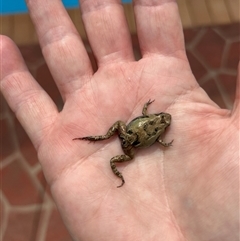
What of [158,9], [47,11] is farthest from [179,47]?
[47,11]

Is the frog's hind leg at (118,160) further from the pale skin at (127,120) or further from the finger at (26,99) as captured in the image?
the finger at (26,99)

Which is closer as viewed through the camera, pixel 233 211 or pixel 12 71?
pixel 233 211

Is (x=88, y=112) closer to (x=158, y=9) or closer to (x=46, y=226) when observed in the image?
(x=158, y=9)

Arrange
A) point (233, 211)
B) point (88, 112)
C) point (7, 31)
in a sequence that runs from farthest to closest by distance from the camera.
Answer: point (7, 31)
point (88, 112)
point (233, 211)

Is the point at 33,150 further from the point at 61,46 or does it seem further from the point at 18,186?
the point at 61,46

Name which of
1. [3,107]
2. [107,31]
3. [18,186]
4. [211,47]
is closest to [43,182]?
[18,186]

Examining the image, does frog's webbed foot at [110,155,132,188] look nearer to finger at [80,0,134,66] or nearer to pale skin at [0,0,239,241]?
pale skin at [0,0,239,241]

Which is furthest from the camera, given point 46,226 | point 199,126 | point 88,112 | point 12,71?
point 46,226

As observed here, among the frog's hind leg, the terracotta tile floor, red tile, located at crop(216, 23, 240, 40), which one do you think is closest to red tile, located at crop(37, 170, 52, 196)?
the terracotta tile floor
